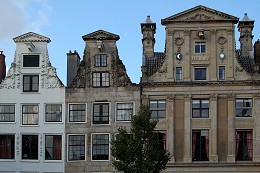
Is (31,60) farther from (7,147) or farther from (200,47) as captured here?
(200,47)

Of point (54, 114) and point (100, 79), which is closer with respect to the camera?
point (54, 114)

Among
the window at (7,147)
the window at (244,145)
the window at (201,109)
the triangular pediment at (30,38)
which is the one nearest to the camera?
the window at (244,145)

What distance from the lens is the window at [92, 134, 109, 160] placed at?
147 feet

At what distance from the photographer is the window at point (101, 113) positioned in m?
45.2

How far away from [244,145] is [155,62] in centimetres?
905

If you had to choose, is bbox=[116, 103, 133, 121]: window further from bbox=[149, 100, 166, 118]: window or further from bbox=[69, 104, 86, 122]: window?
bbox=[69, 104, 86, 122]: window

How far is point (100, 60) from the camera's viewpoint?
4603cm

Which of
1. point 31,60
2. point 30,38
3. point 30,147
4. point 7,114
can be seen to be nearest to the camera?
point 30,147

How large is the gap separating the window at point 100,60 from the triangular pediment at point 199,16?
5.19 metres

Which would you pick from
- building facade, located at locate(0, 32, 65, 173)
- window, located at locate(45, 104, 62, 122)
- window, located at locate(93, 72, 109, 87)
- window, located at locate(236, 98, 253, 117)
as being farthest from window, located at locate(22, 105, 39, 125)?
window, located at locate(236, 98, 253, 117)

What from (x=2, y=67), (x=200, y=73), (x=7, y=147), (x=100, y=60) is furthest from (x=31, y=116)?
(x=200, y=73)

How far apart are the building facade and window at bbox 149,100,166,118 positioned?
6.73 m

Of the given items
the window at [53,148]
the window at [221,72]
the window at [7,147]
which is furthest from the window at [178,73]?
the window at [7,147]

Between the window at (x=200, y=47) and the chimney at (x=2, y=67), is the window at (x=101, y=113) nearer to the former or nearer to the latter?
the window at (x=200, y=47)
